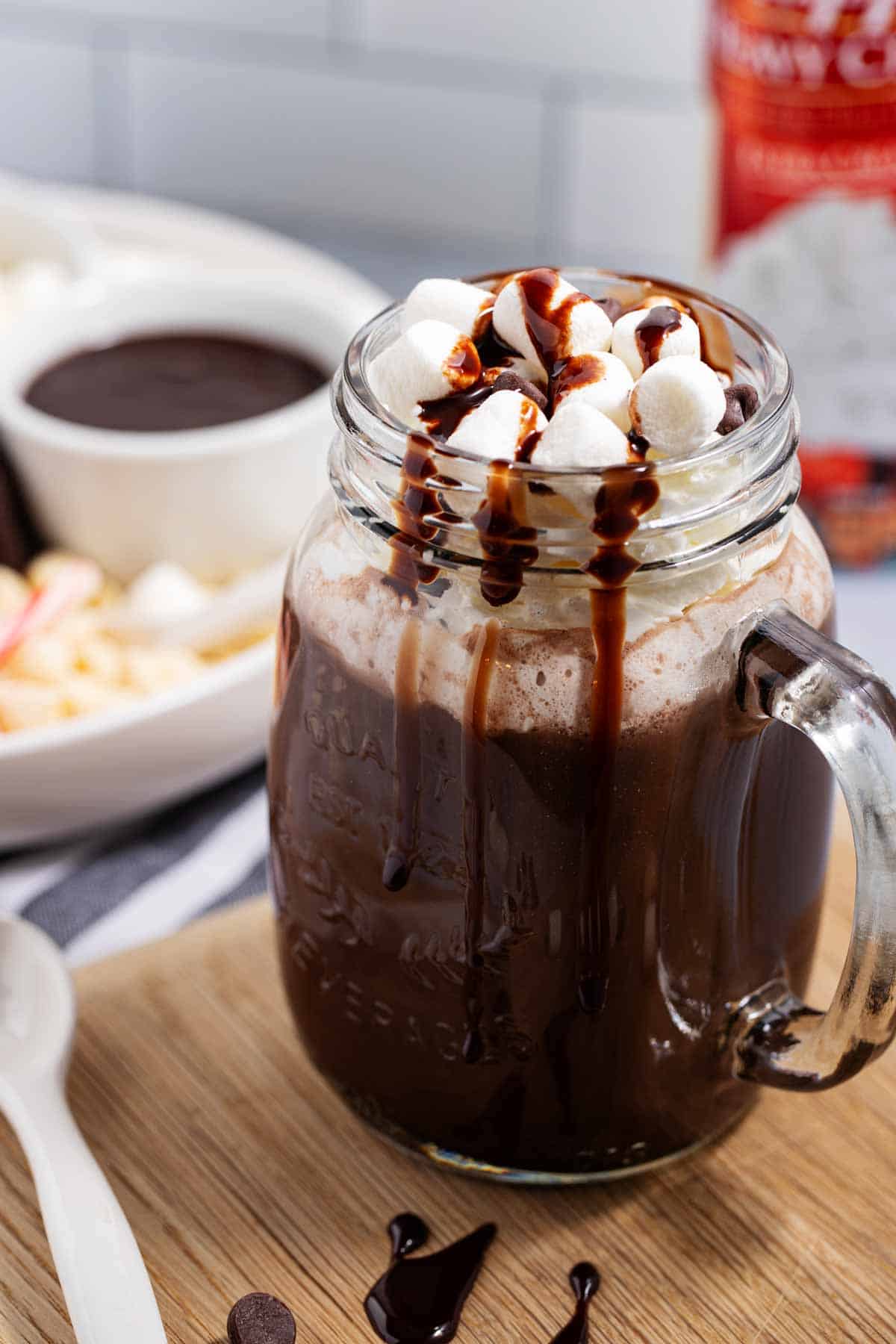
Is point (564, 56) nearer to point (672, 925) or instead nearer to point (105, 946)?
point (105, 946)

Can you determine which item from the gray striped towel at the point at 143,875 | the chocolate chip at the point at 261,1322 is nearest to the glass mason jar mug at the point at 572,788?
the chocolate chip at the point at 261,1322

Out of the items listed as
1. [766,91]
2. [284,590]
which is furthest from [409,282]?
Answer: [284,590]

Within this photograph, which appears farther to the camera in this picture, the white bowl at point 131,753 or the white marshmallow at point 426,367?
the white bowl at point 131,753

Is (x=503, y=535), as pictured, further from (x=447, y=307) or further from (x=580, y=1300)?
(x=580, y=1300)

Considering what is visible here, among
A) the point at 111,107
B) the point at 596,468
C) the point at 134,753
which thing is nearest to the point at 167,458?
the point at 134,753

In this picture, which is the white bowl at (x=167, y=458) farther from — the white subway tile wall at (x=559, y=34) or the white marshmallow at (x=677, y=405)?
the white marshmallow at (x=677, y=405)

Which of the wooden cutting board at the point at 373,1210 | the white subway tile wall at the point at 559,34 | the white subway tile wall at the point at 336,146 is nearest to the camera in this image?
the wooden cutting board at the point at 373,1210

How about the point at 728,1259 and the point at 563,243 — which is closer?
the point at 728,1259

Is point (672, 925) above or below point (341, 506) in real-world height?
below
